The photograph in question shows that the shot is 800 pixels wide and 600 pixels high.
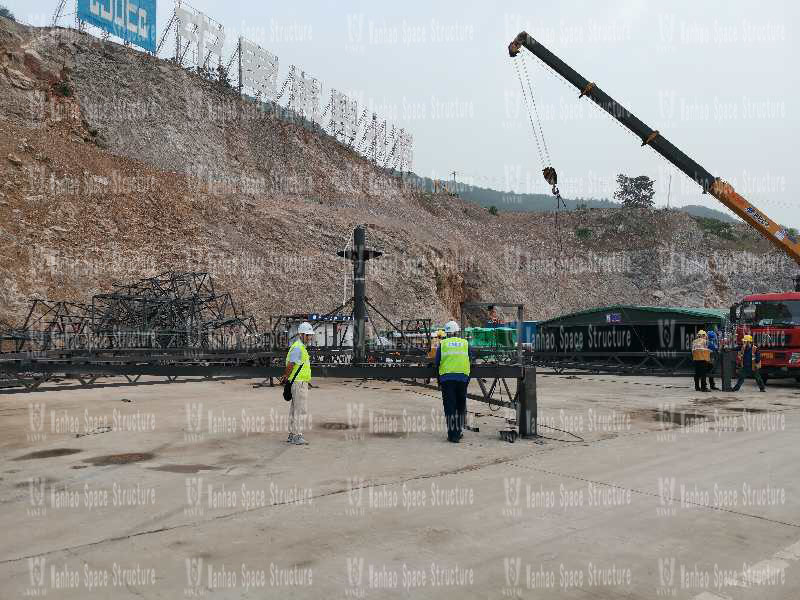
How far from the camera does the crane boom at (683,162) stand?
75.1ft

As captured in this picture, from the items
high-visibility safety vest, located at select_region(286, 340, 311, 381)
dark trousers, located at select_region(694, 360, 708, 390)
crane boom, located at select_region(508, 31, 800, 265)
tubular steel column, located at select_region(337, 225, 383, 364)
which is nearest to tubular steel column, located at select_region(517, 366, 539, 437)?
tubular steel column, located at select_region(337, 225, 383, 364)

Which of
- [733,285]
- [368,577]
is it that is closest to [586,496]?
[368,577]

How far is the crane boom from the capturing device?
2289 cm

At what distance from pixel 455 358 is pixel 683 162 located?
1875cm

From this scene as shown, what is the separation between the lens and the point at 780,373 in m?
17.8

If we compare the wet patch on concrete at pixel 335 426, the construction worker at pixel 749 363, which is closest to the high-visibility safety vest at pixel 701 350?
the construction worker at pixel 749 363

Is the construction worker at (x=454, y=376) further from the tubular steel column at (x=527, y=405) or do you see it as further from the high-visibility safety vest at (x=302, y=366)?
the high-visibility safety vest at (x=302, y=366)

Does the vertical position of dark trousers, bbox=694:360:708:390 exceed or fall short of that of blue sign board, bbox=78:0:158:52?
it falls short

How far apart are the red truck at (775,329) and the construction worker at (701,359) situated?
3.03 meters

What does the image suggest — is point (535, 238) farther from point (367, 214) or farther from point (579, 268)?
point (367, 214)

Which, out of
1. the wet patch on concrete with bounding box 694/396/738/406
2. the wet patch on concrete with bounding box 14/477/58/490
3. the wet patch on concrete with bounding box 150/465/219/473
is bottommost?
the wet patch on concrete with bounding box 694/396/738/406

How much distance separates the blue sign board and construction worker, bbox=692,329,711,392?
148ft

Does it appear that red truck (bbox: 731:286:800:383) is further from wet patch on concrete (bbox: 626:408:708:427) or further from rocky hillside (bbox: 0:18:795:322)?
rocky hillside (bbox: 0:18:795:322)

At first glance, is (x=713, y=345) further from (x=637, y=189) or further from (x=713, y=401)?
(x=637, y=189)
